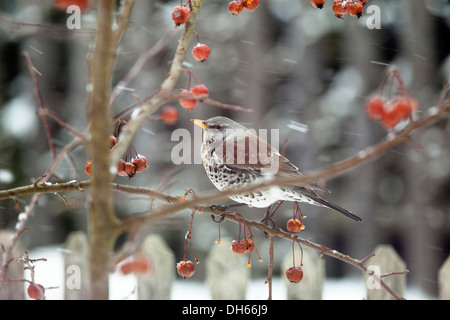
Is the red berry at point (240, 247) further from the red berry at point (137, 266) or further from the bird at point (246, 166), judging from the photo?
the red berry at point (137, 266)

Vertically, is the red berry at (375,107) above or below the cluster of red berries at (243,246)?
above

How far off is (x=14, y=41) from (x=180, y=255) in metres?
2.81

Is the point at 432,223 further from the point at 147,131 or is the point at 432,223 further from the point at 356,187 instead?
the point at 147,131

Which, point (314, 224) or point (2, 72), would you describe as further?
point (2, 72)

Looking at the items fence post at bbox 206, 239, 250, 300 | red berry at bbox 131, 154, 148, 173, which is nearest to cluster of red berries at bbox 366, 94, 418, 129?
red berry at bbox 131, 154, 148, 173

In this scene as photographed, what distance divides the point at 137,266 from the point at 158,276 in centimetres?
165

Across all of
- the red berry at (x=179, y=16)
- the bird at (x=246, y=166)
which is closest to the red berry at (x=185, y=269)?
the bird at (x=246, y=166)

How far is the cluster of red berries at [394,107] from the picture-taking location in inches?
25.9

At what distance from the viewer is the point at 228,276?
2.43 metres

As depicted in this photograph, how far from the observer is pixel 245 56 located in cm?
477

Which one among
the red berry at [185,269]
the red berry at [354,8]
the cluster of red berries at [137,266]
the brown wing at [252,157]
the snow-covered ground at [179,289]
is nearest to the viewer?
the cluster of red berries at [137,266]

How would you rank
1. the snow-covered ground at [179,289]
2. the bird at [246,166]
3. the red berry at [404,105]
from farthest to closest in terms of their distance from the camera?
the snow-covered ground at [179,289] < the bird at [246,166] < the red berry at [404,105]

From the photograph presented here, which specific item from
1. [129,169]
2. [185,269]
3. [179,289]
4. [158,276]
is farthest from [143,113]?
[179,289]
